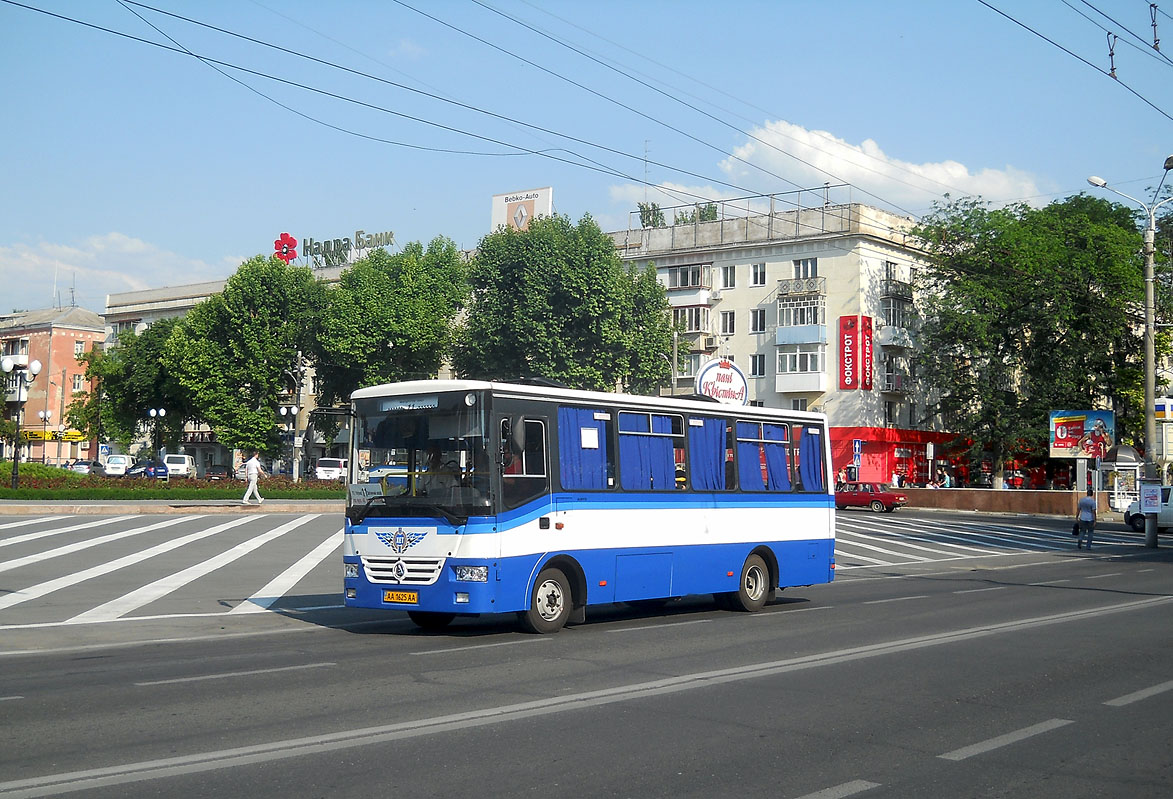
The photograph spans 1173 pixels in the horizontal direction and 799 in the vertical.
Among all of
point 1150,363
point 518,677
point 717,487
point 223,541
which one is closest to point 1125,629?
point 717,487

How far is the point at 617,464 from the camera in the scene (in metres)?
14.8

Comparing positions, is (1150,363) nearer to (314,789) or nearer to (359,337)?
(314,789)

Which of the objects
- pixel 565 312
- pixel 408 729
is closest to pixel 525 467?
pixel 408 729

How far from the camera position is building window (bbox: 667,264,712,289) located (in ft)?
249

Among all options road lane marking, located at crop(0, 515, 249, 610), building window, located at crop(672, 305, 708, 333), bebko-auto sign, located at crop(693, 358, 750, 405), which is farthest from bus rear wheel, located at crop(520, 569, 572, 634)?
building window, located at crop(672, 305, 708, 333)

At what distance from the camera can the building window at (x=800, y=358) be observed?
70375 mm

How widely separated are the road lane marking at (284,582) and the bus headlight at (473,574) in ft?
14.8

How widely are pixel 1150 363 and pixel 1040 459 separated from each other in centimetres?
3863

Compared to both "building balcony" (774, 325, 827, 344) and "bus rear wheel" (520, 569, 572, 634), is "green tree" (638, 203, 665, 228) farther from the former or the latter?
"bus rear wheel" (520, 569, 572, 634)

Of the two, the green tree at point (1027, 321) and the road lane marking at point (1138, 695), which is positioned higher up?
the green tree at point (1027, 321)

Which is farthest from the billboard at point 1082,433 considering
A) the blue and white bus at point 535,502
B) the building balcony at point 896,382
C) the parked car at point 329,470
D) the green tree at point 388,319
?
the blue and white bus at point 535,502

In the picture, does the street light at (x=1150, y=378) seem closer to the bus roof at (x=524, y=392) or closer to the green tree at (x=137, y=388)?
the bus roof at (x=524, y=392)

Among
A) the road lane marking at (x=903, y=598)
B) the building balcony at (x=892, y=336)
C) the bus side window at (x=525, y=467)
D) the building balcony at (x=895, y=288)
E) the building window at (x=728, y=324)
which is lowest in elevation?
the road lane marking at (x=903, y=598)

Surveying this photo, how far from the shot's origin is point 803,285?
235 ft
